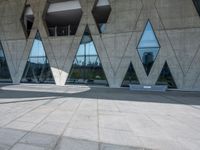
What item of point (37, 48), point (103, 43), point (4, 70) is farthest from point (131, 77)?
point (4, 70)

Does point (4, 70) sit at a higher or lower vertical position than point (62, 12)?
lower

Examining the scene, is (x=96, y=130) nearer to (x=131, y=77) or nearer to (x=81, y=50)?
(x=131, y=77)

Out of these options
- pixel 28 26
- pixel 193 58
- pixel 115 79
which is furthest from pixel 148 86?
pixel 28 26

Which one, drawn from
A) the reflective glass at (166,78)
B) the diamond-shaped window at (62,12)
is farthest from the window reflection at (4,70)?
the reflective glass at (166,78)

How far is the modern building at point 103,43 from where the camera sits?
52.0 ft

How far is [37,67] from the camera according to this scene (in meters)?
20.1

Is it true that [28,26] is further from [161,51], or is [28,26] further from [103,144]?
[103,144]

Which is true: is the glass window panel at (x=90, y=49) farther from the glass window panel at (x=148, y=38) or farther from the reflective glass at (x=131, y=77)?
the glass window panel at (x=148, y=38)

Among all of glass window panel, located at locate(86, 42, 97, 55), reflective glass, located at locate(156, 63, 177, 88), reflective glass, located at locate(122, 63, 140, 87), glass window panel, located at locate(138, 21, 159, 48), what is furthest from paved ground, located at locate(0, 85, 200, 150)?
glass window panel, located at locate(86, 42, 97, 55)

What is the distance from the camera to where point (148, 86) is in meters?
16.2

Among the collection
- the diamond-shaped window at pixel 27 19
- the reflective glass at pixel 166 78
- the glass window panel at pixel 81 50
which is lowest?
the reflective glass at pixel 166 78

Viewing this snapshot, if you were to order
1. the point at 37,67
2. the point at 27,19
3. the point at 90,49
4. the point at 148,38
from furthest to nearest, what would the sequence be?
1. the point at 27,19
2. the point at 37,67
3. the point at 90,49
4. the point at 148,38

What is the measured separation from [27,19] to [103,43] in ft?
Result: 35.1

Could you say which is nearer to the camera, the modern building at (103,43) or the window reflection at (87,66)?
the modern building at (103,43)
